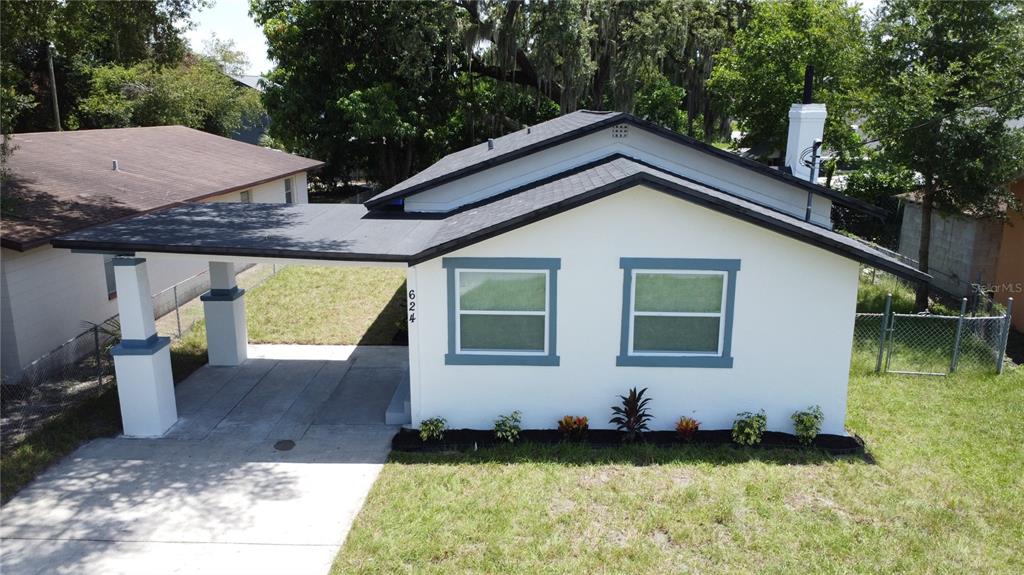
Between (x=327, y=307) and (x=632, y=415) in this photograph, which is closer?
(x=632, y=415)

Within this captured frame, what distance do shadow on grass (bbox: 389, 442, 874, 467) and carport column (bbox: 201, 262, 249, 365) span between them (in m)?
5.16

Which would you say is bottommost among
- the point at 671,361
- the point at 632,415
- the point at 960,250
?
the point at 632,415

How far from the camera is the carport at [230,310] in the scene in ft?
31.7

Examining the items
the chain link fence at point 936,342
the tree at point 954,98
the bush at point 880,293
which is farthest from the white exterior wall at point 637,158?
the bush at point 880,293

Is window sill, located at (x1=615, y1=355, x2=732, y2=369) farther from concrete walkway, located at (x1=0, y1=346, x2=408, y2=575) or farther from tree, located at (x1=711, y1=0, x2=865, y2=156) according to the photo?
tree, located at (x1=711, y1=0, x2=865, y2=156)

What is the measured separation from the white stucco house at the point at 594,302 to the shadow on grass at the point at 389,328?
15.0ft

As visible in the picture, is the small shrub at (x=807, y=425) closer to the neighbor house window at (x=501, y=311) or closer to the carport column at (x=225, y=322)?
the neighbor house window at (x=501, y=311)

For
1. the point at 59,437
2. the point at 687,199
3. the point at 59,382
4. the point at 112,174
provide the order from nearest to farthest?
the point at 687,199, the point at 59,437, the point at 59,382, the point at 112,174

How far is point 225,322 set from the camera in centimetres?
1309

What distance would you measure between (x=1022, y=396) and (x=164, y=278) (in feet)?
59.4

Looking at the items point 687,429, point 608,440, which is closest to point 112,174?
point 608,440

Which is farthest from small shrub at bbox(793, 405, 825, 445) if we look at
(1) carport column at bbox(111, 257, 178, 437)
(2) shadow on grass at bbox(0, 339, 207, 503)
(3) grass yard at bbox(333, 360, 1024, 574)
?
(2) shadow on grass at bbox(0, 339, 207, 503)

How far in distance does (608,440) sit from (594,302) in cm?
193

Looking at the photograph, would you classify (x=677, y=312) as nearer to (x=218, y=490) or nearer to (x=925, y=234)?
(x=218, y=490)
